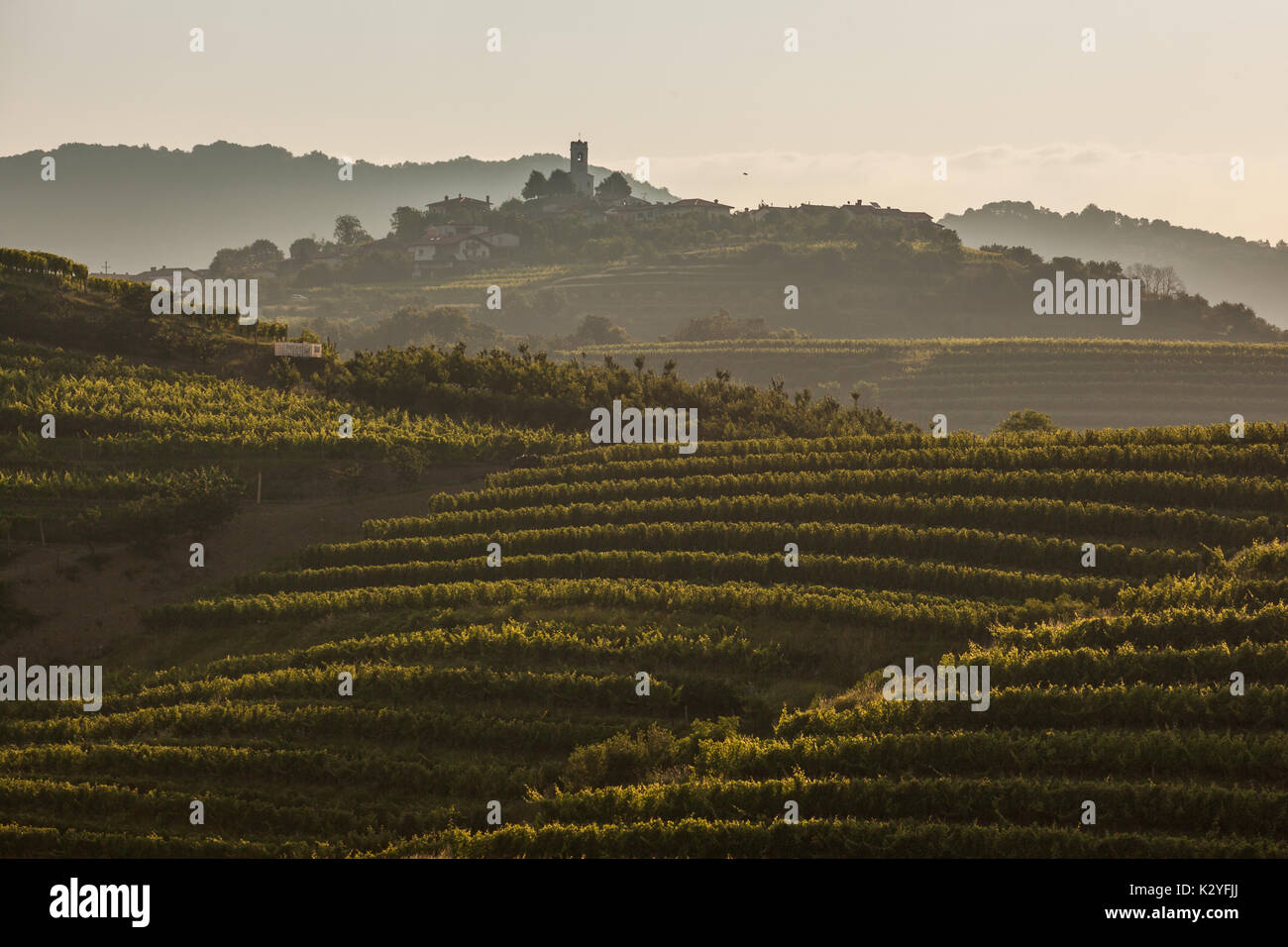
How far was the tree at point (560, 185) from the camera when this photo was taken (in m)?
189

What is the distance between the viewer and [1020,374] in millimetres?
105875

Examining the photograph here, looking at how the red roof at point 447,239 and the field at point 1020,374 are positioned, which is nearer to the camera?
the field at point 1020,374

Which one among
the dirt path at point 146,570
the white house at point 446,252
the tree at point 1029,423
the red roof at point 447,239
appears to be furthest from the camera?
the red roof at point 447,239

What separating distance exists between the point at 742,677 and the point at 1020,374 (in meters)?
83.9

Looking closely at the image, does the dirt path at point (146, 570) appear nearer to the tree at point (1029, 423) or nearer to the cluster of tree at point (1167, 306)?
the tree at point (1029, 423)

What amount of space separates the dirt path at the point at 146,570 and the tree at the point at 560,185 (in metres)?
149

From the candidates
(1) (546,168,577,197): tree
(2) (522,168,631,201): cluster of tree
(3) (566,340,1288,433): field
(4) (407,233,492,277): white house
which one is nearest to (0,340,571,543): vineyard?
(3) (566,340,1288,433): field

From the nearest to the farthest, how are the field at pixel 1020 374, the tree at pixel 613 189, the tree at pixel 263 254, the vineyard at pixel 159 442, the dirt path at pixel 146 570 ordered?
the dirt path at pixel 146 570, the vineyard at pixel 159 442, the field at pixel 1020 374, the tree at pixel 263 254, the tree at pixel 613 189

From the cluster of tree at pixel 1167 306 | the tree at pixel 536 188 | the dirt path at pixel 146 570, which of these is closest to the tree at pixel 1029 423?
the dirt path at pixel 146 570

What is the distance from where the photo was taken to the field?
9588 centimetres

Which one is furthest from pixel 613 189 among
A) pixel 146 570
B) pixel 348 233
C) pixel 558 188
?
pixel 146 570

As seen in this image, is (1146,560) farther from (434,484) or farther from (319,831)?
(434,484)

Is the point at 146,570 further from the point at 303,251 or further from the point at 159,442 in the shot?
the point at 303,251

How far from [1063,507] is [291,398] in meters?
36.9
